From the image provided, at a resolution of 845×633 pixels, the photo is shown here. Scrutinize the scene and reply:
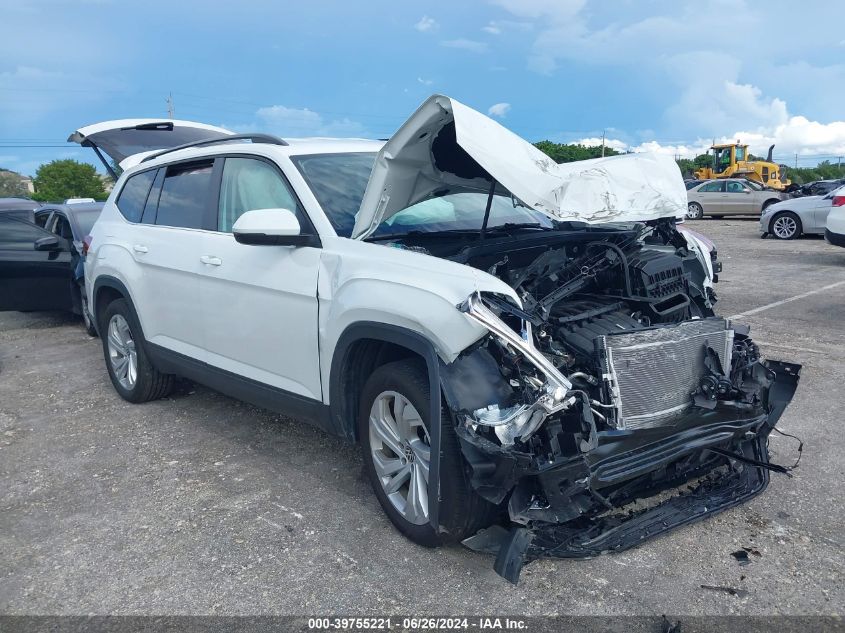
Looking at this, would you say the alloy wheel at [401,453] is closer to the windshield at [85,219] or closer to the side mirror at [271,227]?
the side mirror at [271,227]

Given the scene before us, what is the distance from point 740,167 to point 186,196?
110 ft

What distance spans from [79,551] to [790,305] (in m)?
8.22

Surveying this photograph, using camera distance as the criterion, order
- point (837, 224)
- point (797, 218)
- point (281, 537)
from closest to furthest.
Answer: point (281, 537), point (837, 224), point (797, 218)

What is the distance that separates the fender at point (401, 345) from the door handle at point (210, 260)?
1.22 m

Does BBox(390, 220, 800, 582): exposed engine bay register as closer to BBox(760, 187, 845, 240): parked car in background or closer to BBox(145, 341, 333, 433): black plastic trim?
BBox(145, 341, 333, 433): black plastic trim

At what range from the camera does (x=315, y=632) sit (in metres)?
2.75

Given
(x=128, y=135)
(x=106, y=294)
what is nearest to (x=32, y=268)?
(x=128, y=135)

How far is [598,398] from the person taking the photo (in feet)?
9.71

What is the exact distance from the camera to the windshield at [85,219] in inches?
335

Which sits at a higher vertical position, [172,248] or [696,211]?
[172,248]

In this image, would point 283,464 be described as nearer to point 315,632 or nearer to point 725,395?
point 315,632

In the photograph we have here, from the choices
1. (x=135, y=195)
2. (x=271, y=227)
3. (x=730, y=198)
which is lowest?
(x=730, y=198)

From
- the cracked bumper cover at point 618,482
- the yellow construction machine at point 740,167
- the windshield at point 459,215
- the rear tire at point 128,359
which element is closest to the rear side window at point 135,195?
the rear tire at point 128,359

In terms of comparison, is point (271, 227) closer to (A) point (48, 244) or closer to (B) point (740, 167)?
(A) point (48, 244)
